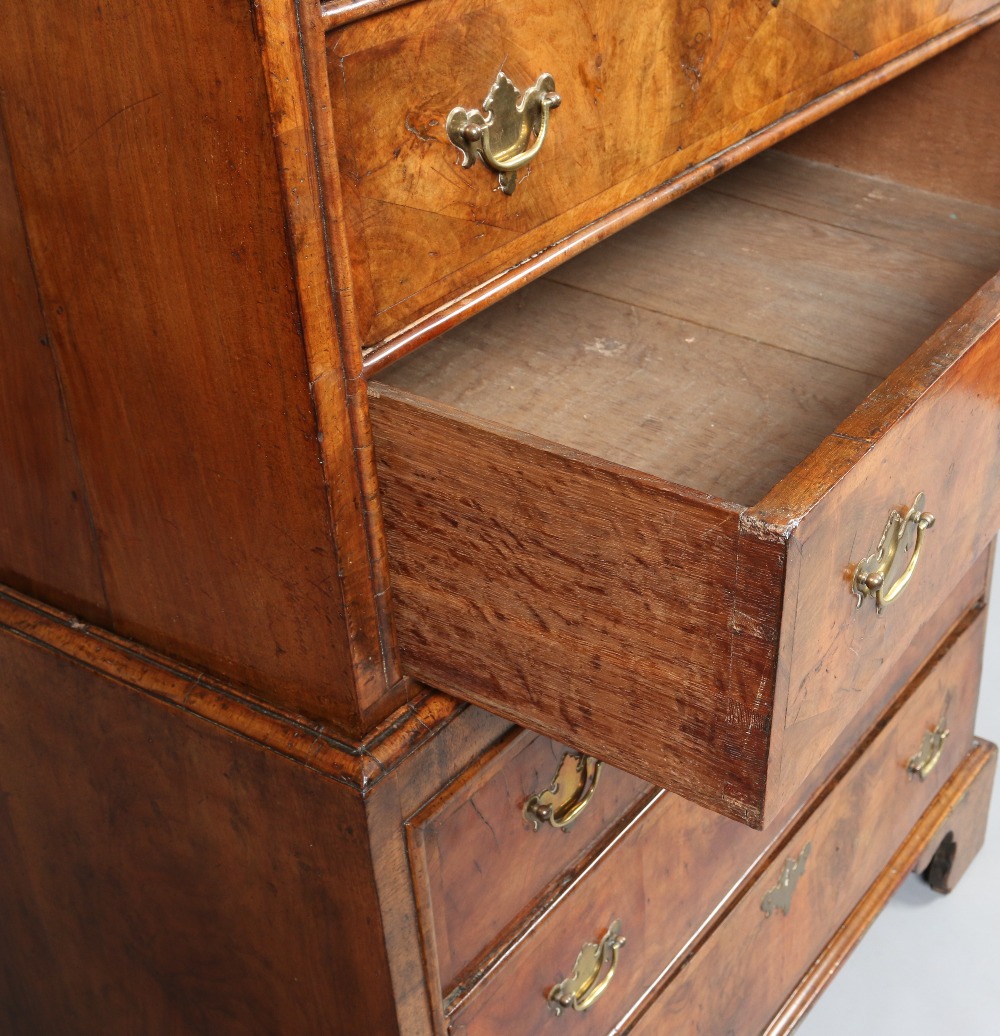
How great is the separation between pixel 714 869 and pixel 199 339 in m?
0.73

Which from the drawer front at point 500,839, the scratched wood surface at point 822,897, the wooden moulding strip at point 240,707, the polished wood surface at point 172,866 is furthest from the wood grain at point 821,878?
the wooden moulding strip at point 240,707

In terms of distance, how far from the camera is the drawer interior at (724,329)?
2.73 feet

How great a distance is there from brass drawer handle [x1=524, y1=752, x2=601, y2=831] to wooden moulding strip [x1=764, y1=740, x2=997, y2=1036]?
1.75 ft

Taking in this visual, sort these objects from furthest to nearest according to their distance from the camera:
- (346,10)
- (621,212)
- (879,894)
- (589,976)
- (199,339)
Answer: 1. (879,894)
2. (589,976)
3. (621,212)
4. (199,339)
5. (346,10)

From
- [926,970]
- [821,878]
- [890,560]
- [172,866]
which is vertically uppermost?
[890,560]

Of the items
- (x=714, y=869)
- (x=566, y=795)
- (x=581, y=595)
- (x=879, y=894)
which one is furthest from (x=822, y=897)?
(x=581, y=595)

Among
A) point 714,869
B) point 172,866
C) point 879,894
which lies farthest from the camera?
point 879,894

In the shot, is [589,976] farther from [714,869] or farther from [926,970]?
[926,970]

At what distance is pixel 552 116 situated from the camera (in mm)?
775

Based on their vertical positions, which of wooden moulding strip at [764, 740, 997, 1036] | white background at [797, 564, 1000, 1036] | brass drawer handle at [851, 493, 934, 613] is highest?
brass drawer handle at [851, 493, 934, 613]

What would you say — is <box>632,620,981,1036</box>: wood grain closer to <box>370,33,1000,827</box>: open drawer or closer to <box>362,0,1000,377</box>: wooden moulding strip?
<box>370,33,1000,827</box>: open drawer

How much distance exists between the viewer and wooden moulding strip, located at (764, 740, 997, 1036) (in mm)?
1413

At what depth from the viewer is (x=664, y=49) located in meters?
0.84

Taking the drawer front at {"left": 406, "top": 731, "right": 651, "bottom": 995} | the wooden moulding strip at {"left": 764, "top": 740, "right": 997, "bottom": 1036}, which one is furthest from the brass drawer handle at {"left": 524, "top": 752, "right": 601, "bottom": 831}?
the wooden moulding strip at {"left": 764, "top": 740, "right": 997, "bottom": 1036}
